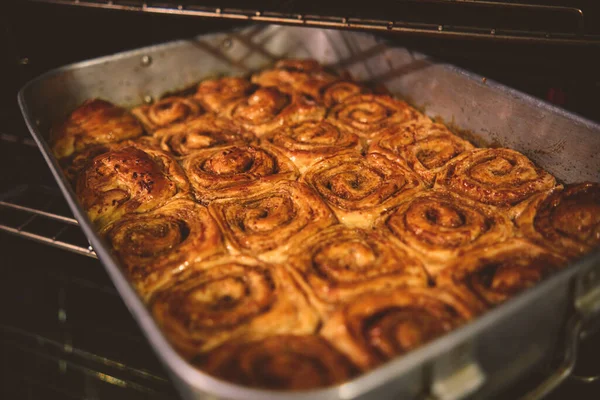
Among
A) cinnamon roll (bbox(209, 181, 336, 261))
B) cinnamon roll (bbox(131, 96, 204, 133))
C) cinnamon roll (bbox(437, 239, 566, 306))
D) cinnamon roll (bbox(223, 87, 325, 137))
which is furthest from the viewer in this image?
cinnamon roll (bbox(131, 96, 204, 133))

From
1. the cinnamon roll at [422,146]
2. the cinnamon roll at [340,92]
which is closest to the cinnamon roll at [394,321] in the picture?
the cinnamon roll at [422,146]

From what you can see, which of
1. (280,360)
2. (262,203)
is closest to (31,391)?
(262,203)

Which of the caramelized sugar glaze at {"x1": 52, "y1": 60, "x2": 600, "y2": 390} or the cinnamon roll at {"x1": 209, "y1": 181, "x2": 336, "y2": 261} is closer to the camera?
the caramelized sugar glaze at {"x1": 52, "y1": 60, "x2": 600, "y2": 390}

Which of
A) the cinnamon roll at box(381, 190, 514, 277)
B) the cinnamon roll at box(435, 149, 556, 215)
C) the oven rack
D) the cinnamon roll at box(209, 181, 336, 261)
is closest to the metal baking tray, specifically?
the cinnamon roll at box(435, 149, 556, 215)

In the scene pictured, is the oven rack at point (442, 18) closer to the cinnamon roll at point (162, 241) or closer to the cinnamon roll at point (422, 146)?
the cinnamon roll at point (422, 146)

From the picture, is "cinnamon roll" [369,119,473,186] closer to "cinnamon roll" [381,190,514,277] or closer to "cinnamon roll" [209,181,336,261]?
"cinnamon roll" [381,190,514,277]

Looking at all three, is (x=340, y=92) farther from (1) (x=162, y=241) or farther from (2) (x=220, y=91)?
(1) (x=162, y=241)

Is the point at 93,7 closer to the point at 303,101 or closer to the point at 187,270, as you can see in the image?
the point at 303,101
